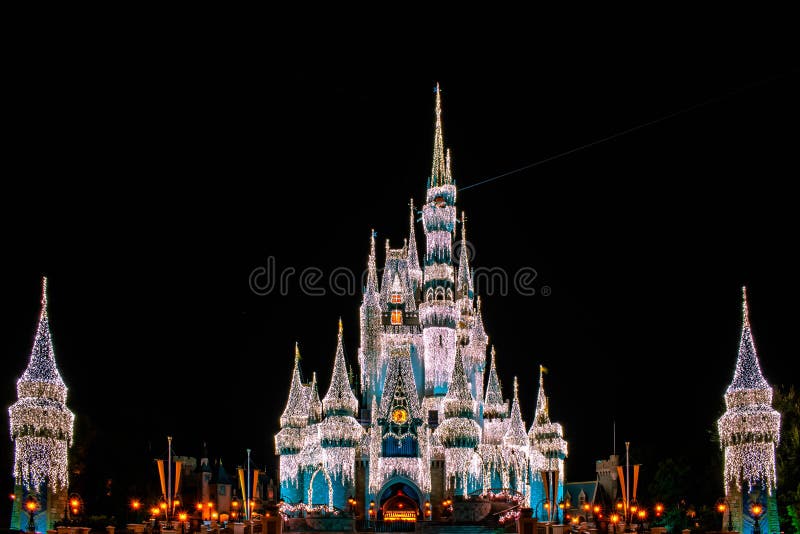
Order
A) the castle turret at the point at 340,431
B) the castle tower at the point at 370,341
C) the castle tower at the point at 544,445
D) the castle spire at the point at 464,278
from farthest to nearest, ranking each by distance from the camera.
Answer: the castle spire at the point at 464,278
the castle tower at the point at 370,341
the castle tower at the point at 544,445
the castle turret at the point at 340,431

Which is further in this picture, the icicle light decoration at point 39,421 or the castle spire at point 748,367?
the castle spire at point 748,367

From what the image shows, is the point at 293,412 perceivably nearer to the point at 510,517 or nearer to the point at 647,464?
the point at 510,517

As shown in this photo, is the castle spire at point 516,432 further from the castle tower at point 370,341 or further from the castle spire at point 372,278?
the castle spire at point 372,278

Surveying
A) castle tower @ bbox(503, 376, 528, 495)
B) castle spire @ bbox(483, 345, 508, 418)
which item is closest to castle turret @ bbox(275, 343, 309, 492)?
castle spire @ bbox(483, 345, 508, 418)

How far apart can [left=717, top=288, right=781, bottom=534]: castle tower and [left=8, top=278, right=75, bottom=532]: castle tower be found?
26.9 m

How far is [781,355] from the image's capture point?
49.0 meters

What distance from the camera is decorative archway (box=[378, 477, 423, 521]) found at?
2276 inches

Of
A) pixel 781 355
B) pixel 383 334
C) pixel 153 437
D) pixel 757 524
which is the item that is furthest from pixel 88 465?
pixel 781 355

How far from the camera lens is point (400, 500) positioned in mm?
58719

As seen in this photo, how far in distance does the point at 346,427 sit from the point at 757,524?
1128 inches

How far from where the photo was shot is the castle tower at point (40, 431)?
34.8 meters

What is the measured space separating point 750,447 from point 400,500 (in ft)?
89.1

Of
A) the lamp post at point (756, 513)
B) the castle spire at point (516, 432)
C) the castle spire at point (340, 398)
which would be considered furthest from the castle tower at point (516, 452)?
the lamp post at point (756, 513)

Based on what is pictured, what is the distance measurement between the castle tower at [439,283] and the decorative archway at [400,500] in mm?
7284
